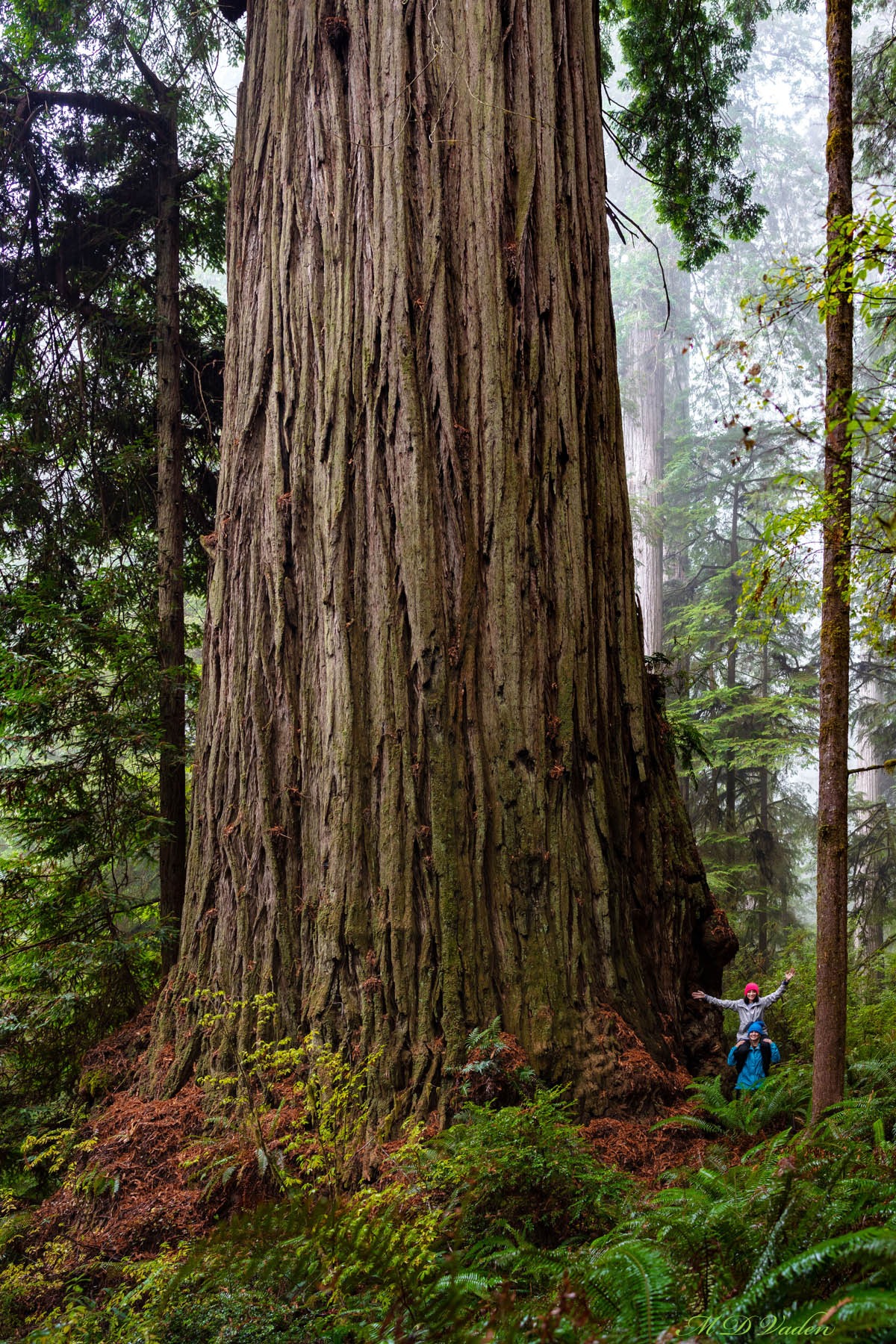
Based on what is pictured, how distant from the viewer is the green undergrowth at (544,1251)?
1506mm

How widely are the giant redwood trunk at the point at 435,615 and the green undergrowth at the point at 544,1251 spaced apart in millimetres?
520

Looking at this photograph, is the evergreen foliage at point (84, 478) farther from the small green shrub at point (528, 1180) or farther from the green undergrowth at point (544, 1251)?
the small green shrub at point (528, 1180)

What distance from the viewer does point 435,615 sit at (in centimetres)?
365

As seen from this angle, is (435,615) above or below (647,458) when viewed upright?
below

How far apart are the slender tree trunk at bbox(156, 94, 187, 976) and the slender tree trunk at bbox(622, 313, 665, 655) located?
11813mm

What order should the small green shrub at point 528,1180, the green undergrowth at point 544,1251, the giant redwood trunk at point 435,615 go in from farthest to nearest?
the giant redwood trunk at point 435,615, the small green shrub at point 528,1180, the green undergrowth at point 544,1251

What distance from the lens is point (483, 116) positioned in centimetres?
403

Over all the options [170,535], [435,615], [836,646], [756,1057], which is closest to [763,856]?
[756,1057]

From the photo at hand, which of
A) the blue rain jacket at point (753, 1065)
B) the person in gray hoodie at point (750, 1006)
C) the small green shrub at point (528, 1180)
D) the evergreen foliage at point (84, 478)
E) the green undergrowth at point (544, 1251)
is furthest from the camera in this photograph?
the evergreen foliage at point (84, 478)

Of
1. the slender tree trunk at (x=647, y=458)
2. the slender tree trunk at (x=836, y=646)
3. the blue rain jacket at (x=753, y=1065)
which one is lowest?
the blue rain jacket at (x=753, y=1065)

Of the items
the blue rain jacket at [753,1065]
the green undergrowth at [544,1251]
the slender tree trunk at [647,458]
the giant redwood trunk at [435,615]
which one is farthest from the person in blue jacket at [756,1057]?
the slender tree trunk at [647,458]

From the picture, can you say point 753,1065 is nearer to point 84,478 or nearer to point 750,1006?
point 750,1006

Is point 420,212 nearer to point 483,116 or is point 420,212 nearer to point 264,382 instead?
point 483,116

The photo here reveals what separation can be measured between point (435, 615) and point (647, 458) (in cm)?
1960
